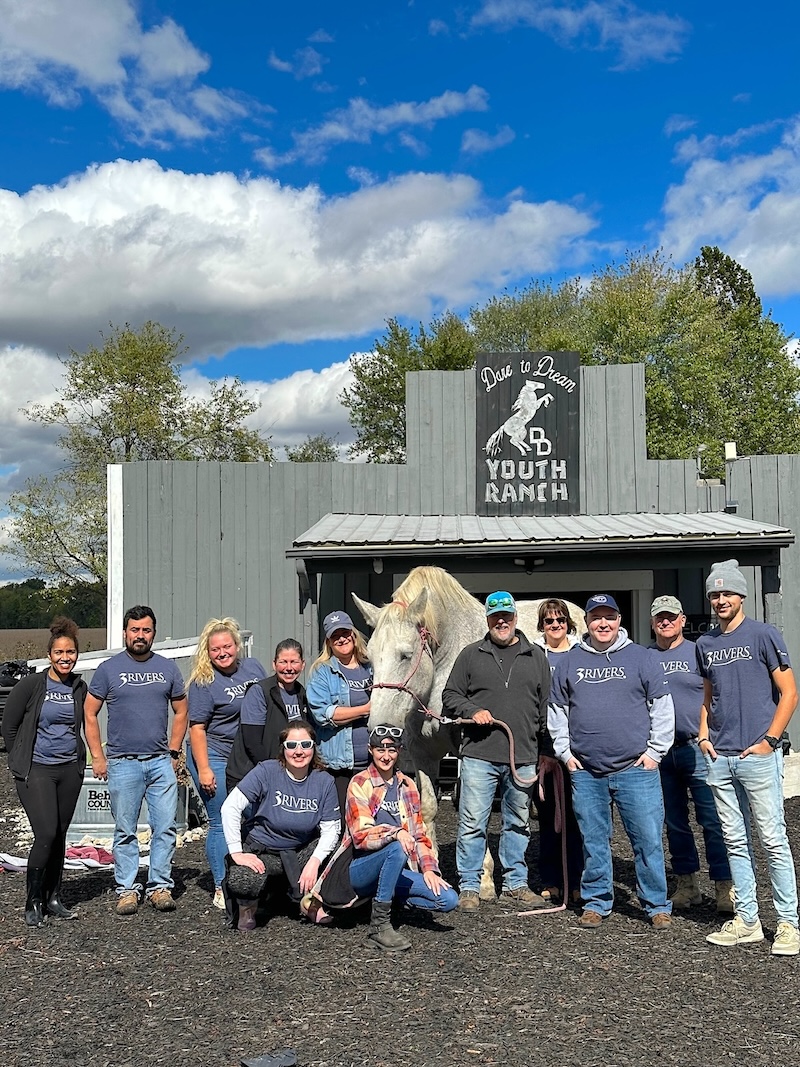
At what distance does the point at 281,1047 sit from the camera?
3.68 metres

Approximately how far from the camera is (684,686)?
18.2 feet

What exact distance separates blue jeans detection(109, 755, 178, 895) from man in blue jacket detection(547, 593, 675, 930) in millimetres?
2273

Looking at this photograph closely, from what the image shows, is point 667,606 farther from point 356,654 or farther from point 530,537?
point 530,537

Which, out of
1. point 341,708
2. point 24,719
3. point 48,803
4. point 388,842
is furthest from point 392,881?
point 24,719

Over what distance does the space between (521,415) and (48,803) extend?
8894mm

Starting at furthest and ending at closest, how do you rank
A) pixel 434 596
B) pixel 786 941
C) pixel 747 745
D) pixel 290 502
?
pixel 290 502 → pixel 434 596 → pixel 747 745 → pixel 786 941

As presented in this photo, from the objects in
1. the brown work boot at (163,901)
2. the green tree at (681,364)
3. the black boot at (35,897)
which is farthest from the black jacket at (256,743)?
the green tree at (681,364)

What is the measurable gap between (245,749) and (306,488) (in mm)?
7339

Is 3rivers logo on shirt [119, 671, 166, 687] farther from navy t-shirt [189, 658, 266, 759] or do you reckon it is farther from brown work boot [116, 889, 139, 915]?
brown work boot [116, 889, 139, 915]

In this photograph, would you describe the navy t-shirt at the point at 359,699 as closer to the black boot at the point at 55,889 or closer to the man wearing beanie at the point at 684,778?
the man wearing beanie at the point at 684,778

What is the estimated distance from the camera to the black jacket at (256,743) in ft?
18.1

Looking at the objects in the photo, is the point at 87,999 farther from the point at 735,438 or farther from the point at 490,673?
the point at 735,438

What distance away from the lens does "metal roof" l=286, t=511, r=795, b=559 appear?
992 centimetres

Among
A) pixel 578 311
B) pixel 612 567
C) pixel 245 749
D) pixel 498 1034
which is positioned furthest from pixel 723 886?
pixel 578 311
